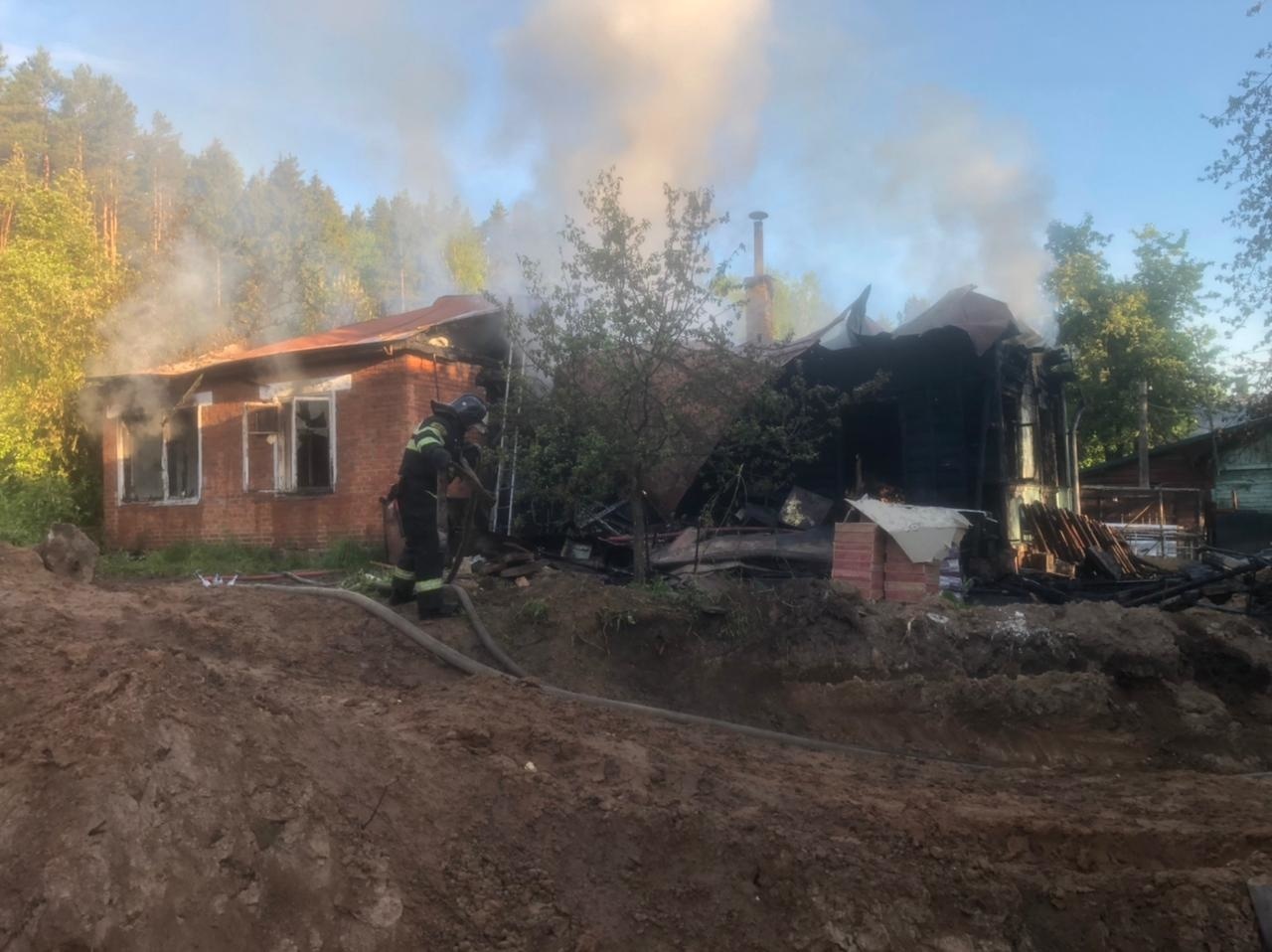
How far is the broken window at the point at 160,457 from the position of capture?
40.8 ft

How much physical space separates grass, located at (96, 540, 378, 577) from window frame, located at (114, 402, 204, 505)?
2.98 ft

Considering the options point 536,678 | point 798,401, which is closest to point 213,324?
point 798,401

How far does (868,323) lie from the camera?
43.5 ft

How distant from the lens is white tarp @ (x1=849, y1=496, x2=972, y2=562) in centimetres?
782

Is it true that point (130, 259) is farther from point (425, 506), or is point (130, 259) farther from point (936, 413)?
point (936, 413)

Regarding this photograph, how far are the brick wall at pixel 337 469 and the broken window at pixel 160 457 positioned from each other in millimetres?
264

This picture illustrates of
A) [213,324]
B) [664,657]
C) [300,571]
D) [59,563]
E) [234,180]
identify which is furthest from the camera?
[234,180]

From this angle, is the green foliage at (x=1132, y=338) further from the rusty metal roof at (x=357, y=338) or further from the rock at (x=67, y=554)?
the rock at (x=67, y=554)

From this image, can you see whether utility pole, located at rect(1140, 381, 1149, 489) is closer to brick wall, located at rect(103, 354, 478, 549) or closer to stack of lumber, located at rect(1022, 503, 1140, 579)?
stack of lumber, located at rect(1022, 503, 1140, 579)

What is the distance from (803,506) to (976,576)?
2154 millimetres

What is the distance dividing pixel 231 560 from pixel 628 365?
254 inches

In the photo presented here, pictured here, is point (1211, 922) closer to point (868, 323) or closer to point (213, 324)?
point (868, 323)

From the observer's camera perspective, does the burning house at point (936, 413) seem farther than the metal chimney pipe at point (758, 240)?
No

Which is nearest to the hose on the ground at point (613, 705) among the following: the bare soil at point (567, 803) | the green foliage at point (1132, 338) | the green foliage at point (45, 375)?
the bare soil at point (567, 803)
